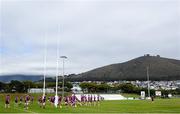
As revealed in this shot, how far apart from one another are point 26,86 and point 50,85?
23578 mm

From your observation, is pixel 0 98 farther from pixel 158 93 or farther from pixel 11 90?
pixel 158 93

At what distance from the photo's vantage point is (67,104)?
5600 centimetres

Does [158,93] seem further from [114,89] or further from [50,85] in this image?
[50,85]

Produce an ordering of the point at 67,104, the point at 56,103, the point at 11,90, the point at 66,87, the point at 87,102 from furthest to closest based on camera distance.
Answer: the point at 66,87, the point at 11,90, the point at 87,102, the point at 67,104, the point at 56,103

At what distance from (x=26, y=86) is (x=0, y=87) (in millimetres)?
10571

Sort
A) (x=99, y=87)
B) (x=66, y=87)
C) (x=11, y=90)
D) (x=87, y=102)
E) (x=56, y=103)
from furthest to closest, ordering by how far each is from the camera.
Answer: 1. (x=99, y=87)
2. (x=66, y=87)
3. (x=11, y=90)
4. (x=87, y=102)
5. (x=56, y=103)

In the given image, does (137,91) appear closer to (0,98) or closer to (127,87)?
(127,87)

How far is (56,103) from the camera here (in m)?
48.6

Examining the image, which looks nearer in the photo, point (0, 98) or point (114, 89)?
point (0, 98)

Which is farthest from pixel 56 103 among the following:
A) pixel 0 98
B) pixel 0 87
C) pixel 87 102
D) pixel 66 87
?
pixel 66 87

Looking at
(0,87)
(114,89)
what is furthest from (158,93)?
(0,87)

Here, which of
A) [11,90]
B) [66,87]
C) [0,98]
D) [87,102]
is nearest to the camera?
[87,102]

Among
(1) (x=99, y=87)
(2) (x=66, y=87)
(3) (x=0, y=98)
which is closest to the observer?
(3) (x=0, y=98)

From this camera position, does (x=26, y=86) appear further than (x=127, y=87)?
No
